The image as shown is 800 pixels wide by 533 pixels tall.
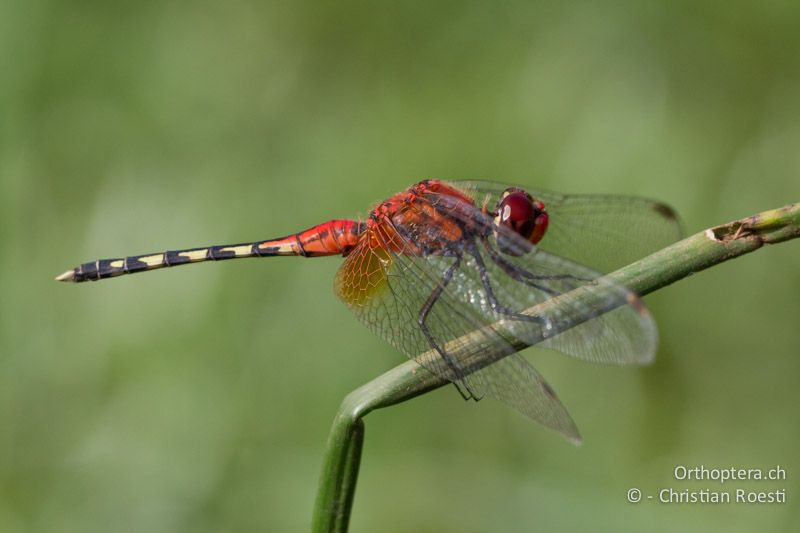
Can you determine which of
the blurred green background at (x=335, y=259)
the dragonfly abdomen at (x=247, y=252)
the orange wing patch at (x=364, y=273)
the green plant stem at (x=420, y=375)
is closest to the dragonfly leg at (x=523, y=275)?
the orange wing patch at (x=364, y=273)

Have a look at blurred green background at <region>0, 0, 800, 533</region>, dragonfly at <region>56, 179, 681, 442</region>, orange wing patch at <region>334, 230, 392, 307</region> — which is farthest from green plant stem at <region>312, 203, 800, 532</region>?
blurred green background at <region>0, 0, 800, 533</region>

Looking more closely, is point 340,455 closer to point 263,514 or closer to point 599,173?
point 263,514

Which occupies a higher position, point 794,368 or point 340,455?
point 794,368

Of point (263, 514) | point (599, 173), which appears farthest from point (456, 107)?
point (263, 514)

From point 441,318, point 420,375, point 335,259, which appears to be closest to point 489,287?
point 441,318

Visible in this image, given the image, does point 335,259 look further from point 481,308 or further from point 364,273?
point 481,308

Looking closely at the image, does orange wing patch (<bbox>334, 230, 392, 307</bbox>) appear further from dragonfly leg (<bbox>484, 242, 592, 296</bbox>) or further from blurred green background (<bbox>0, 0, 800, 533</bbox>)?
blurred green background (<bbox>0, 0, 800, 533</bbox>)

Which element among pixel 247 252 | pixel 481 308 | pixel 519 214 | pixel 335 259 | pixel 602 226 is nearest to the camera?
pixel 481 308
